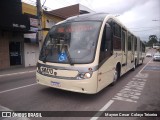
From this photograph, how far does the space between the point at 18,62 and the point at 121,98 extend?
1392 centimetres

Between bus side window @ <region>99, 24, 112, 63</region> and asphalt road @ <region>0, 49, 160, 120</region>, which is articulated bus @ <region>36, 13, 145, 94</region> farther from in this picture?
asphalt road @ <region>0, 49, 160, 120</region>

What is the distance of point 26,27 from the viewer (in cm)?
1598

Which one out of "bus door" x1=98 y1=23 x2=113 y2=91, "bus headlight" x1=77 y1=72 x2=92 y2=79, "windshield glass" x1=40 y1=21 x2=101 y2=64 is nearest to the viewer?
"bus headlight" x1=77 y1=72 x2=92 y2=79

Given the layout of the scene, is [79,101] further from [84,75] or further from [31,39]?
[31,39]

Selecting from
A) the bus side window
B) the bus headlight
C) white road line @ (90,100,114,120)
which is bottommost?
white road line @ (90,100,114,120)

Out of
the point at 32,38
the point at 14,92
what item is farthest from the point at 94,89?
the point at 32,38

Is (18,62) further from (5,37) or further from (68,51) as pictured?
(68,51)

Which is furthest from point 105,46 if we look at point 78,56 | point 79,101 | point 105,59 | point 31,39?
point 31,39

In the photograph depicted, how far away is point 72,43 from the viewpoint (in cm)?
561

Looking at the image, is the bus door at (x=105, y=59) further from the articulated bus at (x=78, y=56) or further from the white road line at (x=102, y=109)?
the white road line at (x=102, y=109)

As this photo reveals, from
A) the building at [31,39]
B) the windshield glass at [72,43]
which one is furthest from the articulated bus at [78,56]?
the building at [31,39]

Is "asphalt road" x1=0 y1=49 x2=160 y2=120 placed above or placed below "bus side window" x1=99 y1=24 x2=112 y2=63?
below

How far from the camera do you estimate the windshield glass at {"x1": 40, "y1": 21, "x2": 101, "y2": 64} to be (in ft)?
17.5

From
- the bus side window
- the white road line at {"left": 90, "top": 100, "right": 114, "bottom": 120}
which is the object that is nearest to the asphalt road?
the white road line at {"left": 90, "top": 100, "right": 114, "bottom": 120}
